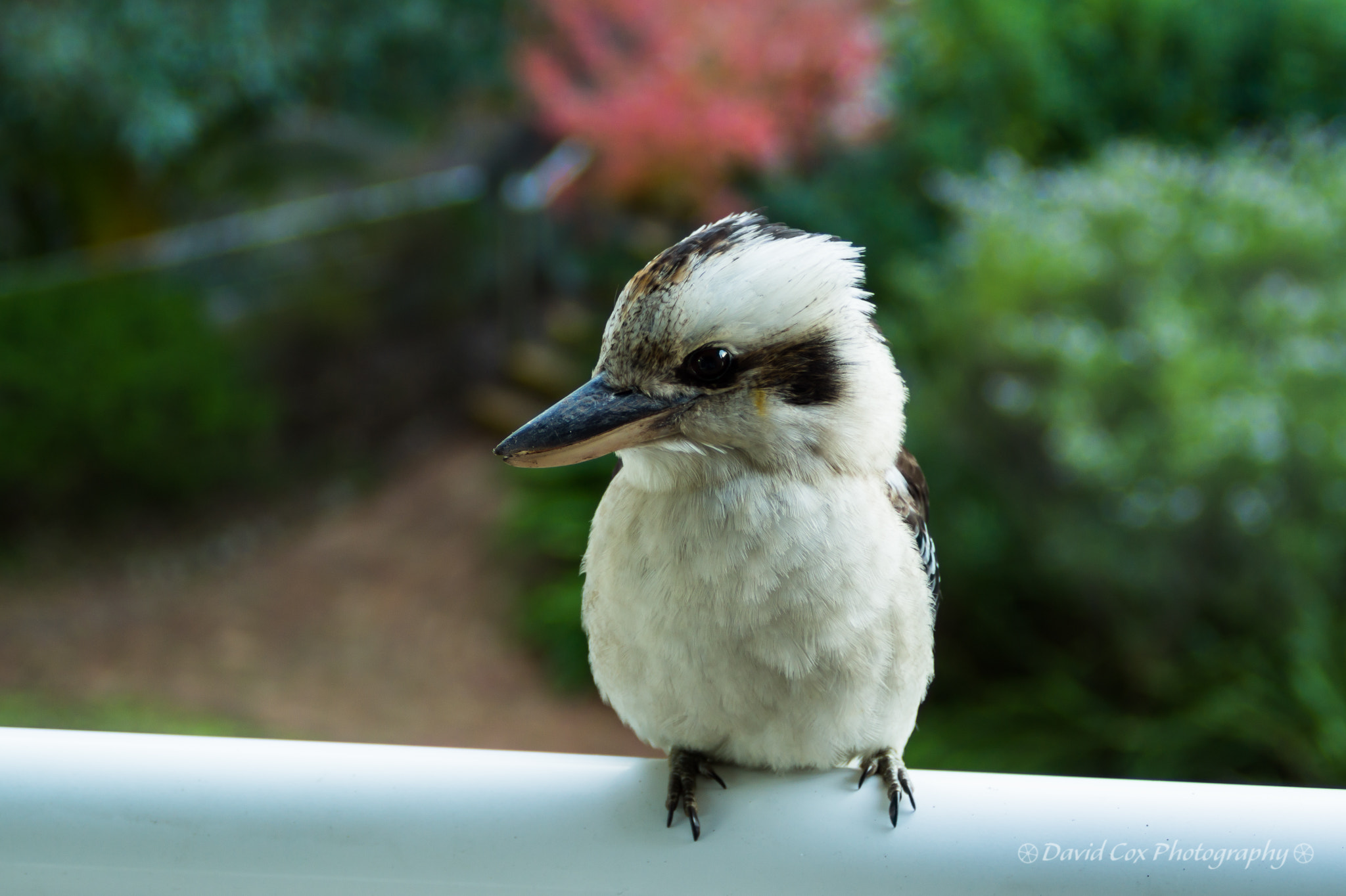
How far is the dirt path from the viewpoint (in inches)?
144

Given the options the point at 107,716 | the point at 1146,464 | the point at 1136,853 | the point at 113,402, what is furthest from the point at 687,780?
the point at 113,402

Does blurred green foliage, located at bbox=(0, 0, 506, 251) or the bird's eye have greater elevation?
blurred green foliage, located at bbox=(0, 0, 506, 251)

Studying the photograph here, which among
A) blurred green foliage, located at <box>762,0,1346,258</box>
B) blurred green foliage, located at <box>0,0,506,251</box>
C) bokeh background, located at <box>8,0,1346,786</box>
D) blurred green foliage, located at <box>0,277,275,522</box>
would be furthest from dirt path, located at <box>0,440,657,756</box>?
blurred green foliage, located at <box>762,0,1346,258</box>

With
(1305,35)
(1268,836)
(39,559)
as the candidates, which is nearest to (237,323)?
(39,559)

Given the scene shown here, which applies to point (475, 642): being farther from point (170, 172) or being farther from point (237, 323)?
point (170, 172)

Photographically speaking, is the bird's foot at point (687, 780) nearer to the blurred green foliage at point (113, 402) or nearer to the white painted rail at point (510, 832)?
the white painted rail at point (510, 832)

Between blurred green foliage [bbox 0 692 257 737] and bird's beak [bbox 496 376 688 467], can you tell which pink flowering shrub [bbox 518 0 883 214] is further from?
bird's beak [bbox 496 376 688 467]

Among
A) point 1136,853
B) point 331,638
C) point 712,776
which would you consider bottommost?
point 1136,853

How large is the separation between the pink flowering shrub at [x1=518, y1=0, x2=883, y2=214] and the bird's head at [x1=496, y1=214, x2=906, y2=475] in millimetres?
3180

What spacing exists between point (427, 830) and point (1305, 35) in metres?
3.92

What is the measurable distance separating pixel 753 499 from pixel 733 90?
3.46 metres

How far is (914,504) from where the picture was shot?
1.05 metres

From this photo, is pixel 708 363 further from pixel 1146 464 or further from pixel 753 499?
pixel 1146 464

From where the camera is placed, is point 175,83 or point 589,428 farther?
point 175,83
